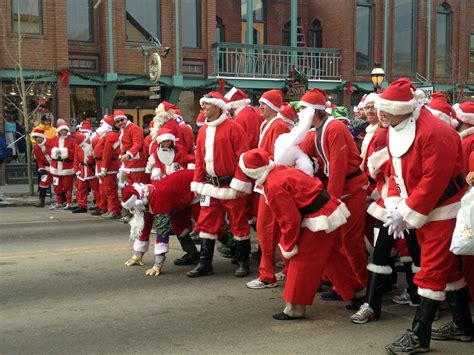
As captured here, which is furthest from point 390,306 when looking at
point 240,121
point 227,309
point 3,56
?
point 3,56

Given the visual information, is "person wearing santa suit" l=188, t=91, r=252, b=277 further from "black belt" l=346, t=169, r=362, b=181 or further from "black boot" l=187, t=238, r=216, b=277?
"black belt" l=346, t=169, r=362, b=181

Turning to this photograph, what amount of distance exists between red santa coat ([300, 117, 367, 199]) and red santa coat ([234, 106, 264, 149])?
2.24m

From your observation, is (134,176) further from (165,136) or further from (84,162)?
(165,136)

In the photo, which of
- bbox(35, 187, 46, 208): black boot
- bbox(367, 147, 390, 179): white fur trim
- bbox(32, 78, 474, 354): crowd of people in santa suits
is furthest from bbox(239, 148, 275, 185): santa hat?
bbox(35, 187, 46, 208): black boot

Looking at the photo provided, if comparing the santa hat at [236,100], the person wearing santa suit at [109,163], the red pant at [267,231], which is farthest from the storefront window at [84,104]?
the red pant at [267,231]

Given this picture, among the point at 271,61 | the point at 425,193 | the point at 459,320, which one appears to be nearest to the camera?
the point at 425,193

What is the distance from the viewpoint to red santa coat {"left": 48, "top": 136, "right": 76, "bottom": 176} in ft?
44.2

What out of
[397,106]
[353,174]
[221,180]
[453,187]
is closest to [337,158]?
[353,174]

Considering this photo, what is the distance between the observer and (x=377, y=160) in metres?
5.55

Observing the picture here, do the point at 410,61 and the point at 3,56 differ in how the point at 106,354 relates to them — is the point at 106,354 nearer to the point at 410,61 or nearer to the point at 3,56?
the point at 3,56

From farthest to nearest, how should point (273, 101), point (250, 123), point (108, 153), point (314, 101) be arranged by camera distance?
point (108, 153), point (250, 123), point (273, 101), point (314, 101)

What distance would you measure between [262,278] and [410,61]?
22205mm

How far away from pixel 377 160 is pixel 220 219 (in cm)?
224

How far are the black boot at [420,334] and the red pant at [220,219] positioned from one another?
2.86 m
